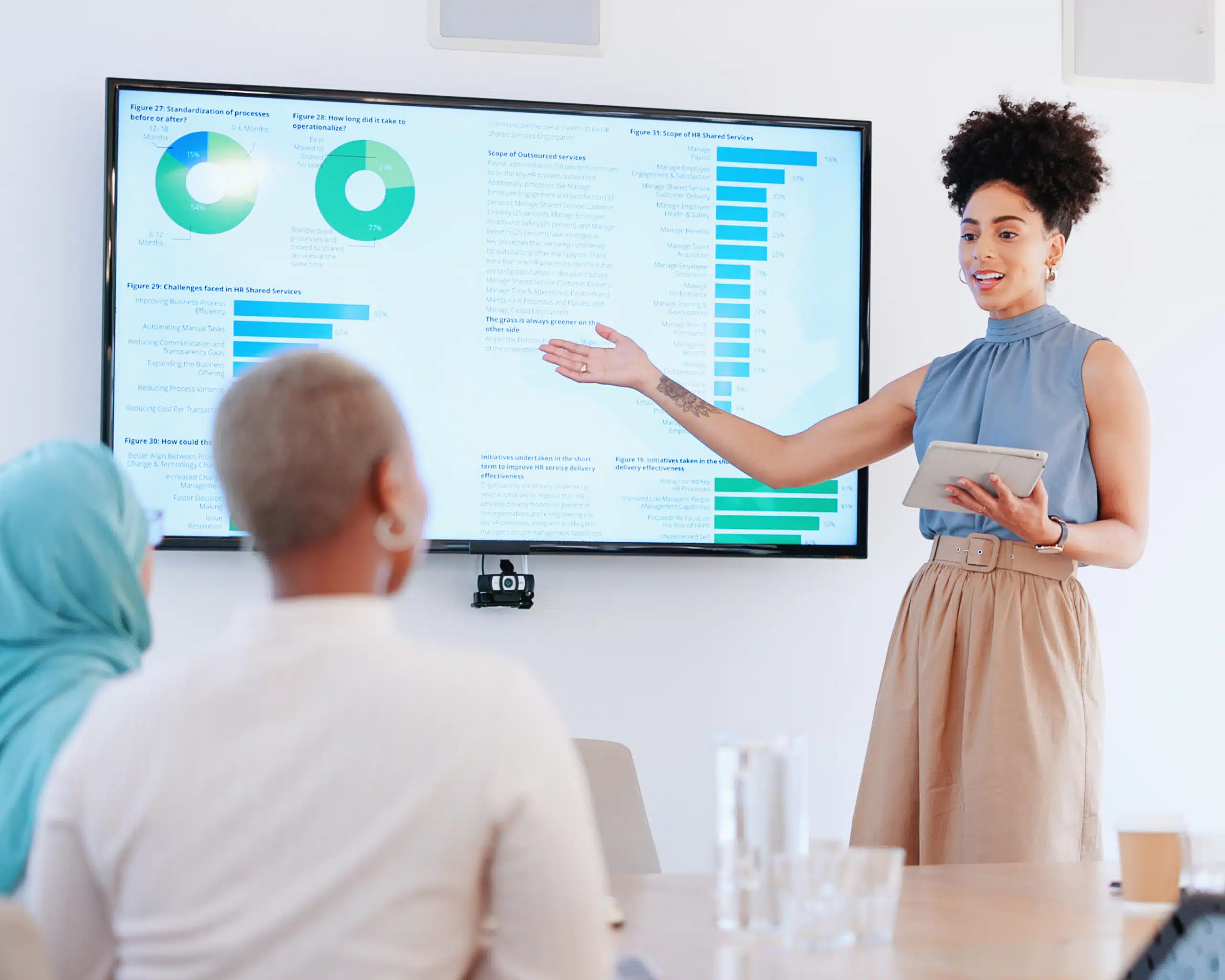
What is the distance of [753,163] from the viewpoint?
9.91 feet

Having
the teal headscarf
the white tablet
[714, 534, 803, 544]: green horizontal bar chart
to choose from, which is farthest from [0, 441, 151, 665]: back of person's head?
[714, 534, 803, 544]: green horizontal bar chart

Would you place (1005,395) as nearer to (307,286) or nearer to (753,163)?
(753,163)

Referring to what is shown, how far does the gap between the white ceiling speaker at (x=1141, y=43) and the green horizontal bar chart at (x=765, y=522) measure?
1375 mm

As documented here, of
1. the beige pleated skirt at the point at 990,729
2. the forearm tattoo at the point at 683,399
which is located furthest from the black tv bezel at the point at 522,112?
the beige pleated skirt at the point at 990,729

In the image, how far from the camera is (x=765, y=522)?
3.01m

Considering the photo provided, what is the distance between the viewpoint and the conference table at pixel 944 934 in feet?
3.92

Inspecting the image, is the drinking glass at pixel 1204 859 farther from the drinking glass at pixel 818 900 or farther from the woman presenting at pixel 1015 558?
the woman presenting at pixel 1015 558

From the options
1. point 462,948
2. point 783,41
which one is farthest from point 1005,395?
point 462,948

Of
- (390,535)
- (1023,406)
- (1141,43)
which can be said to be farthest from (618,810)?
(1141,43)

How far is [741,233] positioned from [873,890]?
79.8 inches

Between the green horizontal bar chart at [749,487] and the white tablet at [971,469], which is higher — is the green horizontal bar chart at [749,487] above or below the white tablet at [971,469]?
below

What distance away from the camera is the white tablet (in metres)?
2.13

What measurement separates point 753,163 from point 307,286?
1.09 metres

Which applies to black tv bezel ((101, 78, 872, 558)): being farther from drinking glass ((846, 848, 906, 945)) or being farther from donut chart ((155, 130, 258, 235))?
drinking glass ((846, 848, 906, 945))
